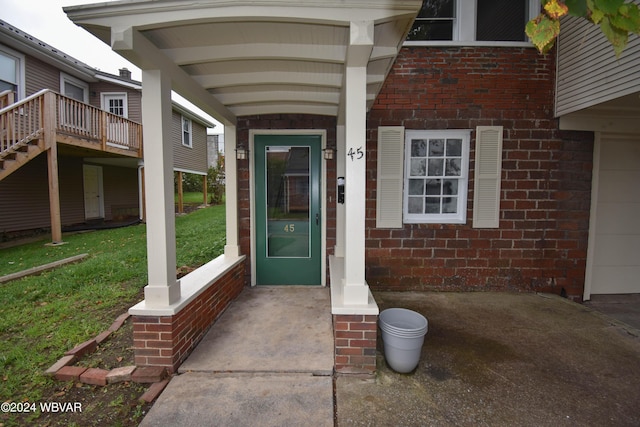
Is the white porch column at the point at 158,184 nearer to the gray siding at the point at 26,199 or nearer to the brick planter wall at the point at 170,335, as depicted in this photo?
the brick planter wall at the point at 170,335

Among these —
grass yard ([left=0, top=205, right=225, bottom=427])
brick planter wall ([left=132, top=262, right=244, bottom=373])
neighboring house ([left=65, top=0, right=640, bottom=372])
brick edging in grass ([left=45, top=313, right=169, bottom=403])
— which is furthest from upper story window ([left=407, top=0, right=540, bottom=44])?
grass yard ([left=0, top=205, right=225, bottom=427])

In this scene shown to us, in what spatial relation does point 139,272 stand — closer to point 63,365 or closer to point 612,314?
point 63,365

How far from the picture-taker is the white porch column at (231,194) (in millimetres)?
4160

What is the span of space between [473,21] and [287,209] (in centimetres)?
372

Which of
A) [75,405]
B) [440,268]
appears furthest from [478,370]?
[75,405]

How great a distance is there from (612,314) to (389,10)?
460 centimetres

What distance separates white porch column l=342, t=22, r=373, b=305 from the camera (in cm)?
236

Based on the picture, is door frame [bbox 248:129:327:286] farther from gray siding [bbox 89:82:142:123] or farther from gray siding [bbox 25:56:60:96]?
gray siding [bbox 89:82:142:123]

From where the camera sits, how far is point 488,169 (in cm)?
423

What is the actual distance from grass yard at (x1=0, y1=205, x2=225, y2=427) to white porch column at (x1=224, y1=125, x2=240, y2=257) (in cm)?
136

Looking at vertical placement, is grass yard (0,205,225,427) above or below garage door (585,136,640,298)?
below

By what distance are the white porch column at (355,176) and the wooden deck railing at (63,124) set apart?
25.5 feet

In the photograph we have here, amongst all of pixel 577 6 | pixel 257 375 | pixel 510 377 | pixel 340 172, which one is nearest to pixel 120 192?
pixel 340 172

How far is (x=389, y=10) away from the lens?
2.06m
